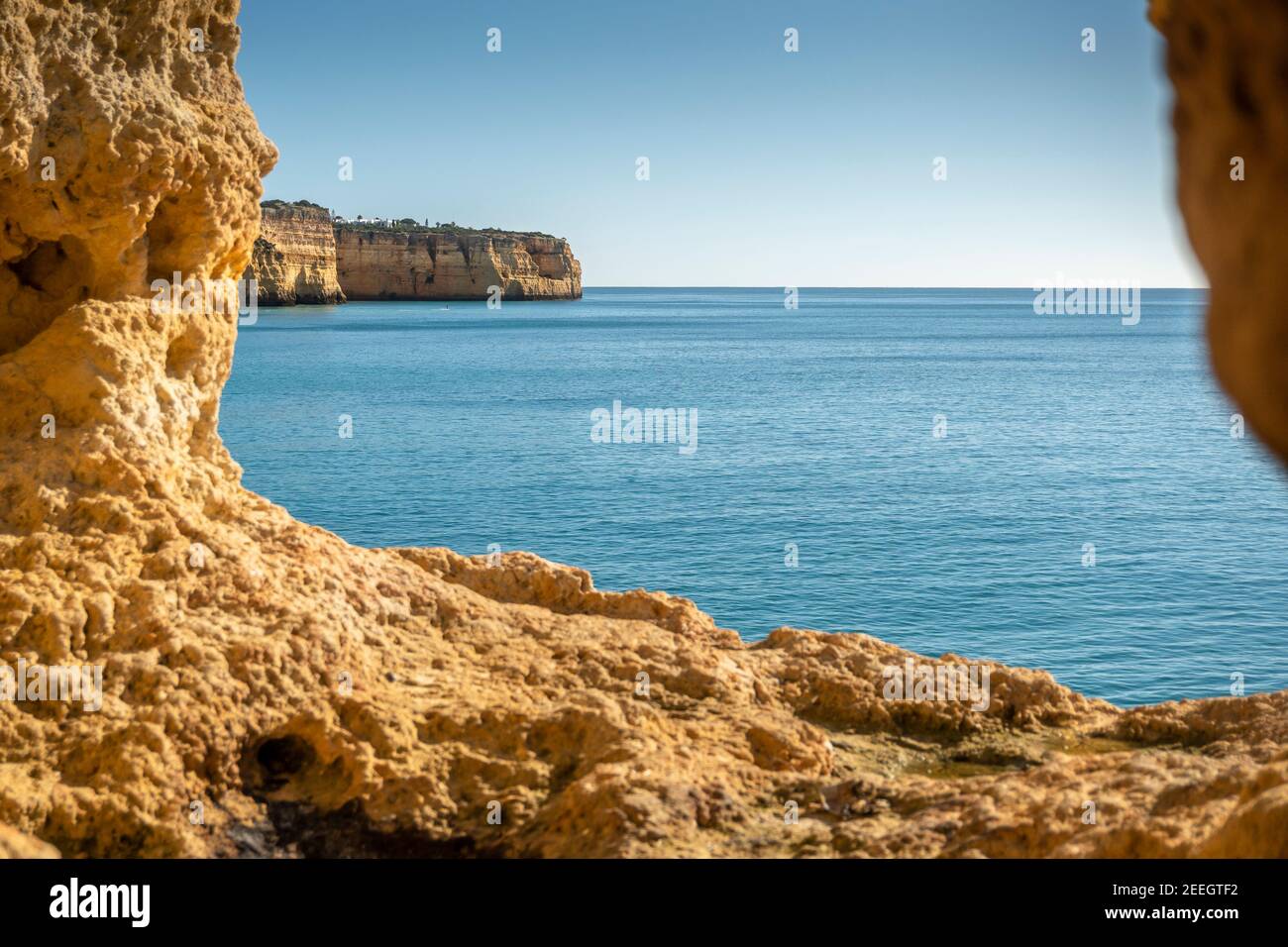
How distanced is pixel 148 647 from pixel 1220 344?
6856 mm

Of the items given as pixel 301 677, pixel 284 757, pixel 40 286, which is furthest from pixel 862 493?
pixel 284 757

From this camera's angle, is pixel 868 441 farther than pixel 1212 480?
Yes

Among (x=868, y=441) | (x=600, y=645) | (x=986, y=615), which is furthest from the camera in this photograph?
(x=868, y=441)

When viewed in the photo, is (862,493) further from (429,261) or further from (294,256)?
(429,261)

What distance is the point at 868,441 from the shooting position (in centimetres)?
4253

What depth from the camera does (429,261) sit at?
490 feet

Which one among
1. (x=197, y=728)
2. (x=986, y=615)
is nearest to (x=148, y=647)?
(x=197, y=728)

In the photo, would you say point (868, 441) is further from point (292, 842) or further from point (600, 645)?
point (292, 842)

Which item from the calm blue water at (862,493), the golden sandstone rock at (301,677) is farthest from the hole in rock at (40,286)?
the calm blue water at (862,493)

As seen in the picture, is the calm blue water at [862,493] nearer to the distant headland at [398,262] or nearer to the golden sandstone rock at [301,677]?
the golden sandstone rock at [301,677]

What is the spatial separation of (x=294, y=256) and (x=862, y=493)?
101 m

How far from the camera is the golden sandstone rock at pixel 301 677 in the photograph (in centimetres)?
699

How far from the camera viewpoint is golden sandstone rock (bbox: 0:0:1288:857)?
699 cm

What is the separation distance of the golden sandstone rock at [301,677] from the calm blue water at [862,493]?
3.84 m
